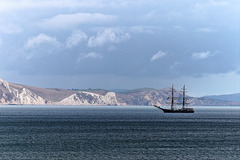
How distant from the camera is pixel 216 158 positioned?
83125 mm

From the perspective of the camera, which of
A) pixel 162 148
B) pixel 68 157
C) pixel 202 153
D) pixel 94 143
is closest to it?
pixel 68 157

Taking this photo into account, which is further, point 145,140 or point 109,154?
point 145,140

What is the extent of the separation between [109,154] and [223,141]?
3611 centimetres

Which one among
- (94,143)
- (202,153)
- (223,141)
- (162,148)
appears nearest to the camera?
(202,153)

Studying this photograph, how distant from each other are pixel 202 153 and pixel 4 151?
37584 mm

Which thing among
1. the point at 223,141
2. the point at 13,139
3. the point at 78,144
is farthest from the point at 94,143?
the point at 223,141

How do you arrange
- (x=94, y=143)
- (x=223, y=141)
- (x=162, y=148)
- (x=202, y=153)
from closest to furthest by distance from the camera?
(x=202, y=153)
(x=162, y=148)
(x=94, y=143)
(x=223, y=141)

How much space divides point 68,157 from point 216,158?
26.1 m

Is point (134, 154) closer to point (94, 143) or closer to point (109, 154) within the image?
point (109, 154)

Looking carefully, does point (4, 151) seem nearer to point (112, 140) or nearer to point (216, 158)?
point (112, 140)

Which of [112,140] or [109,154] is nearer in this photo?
[109,154]

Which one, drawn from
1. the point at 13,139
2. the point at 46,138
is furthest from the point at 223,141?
the point at 13,139

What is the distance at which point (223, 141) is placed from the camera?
366 feet

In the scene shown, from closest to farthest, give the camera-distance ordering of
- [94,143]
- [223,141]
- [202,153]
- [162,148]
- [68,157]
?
[68,157] < [202,153] < [162,148] < [94,143] < [223,141]
